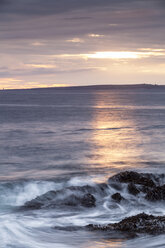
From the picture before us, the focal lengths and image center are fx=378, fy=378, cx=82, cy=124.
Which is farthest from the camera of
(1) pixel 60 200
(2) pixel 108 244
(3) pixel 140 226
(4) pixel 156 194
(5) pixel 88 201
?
(4) pixel 156 194

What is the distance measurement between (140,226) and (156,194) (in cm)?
395

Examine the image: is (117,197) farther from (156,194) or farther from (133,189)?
(156,194)

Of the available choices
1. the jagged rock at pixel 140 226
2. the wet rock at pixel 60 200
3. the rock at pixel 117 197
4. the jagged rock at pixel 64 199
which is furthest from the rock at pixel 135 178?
the jagged rock at pixel 140 226

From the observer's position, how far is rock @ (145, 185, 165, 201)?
14.2 meters

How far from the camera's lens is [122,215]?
12.7 meters

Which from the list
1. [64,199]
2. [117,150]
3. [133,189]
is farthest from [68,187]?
[117,150]

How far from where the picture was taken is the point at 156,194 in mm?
14430

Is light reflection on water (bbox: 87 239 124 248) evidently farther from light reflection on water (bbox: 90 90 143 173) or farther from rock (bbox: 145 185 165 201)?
light reflection on water (bbox: 90 90 143 173)

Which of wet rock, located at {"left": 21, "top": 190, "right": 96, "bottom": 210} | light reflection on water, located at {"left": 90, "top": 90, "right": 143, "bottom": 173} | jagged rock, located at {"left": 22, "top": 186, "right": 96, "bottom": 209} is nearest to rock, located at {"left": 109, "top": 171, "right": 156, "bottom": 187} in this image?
jagged rock, located at {"left": 22, "top": 186, "right": 96, "bottom": 209}

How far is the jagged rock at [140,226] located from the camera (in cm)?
1045

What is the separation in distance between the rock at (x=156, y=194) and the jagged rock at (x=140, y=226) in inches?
126

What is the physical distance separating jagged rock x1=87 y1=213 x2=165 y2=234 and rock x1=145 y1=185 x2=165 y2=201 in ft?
10.5

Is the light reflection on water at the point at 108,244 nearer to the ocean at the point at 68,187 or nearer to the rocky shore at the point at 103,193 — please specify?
the ocean at the point at 68,187

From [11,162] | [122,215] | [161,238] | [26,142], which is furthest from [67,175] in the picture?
[26,142]
